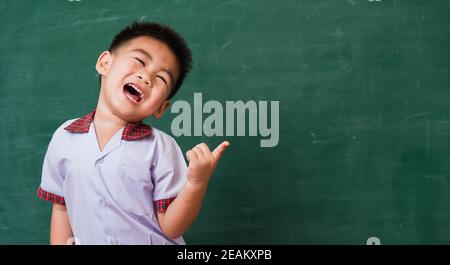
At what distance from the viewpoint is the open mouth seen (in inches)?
54.9

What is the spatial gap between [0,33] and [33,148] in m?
0.39

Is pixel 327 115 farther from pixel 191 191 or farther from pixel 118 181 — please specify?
pixel 118 181

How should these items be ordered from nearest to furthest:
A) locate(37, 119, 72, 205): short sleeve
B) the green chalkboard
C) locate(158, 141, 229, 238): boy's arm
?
1. locate(158, 141, 229, 238): boy's arm
2. locate(37, 119, 72, 205): short sleeve
3. the green chalkboard

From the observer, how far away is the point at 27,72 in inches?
70.2

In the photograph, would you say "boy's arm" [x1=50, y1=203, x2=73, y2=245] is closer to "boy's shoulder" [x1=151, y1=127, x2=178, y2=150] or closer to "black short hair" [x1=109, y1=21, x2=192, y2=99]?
"boy's shoulder" [x1=151, y1=127, x2=178, y2=150]

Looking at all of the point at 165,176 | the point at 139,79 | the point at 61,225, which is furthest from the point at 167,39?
the point at 61,225

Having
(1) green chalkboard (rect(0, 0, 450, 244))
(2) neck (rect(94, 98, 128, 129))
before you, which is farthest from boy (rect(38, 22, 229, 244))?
(1) green chalkboard (rect(0, 0, 450, 244))

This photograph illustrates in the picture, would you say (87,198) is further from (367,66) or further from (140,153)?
(367,66)

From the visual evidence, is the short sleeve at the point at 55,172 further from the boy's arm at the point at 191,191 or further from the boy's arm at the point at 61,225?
the boy's arm at the point at 191,191

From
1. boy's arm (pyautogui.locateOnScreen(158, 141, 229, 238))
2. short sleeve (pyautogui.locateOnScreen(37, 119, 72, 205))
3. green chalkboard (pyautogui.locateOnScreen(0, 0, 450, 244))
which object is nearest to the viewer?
boy's arm (pyautogui.locateOnScreen(158, 141, 229, 238))

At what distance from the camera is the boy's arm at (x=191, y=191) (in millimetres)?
1307
